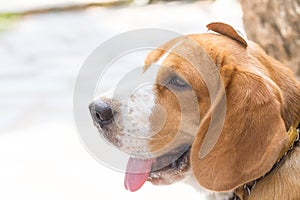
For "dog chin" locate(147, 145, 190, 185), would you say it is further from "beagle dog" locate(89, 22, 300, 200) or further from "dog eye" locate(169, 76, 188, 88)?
"dog eye" locate(169, 76, 188, 88)

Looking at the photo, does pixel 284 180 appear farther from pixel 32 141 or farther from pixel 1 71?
pixel 1 71

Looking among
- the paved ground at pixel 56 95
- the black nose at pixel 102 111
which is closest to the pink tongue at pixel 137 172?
the black nose at pixel 102 111

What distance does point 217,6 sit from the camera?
6.77m

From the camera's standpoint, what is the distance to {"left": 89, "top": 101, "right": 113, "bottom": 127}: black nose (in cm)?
234

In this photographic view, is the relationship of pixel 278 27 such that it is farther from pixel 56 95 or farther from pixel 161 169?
pixel 161 169

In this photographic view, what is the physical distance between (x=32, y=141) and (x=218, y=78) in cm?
219

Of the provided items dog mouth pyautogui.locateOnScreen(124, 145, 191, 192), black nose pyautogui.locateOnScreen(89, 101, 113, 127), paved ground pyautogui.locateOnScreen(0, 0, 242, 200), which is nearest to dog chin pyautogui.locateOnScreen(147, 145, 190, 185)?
dog mouth pyautogui.locateOnScreen(124, 145, 191, 192)

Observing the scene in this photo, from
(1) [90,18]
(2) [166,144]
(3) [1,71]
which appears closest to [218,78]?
(2) [166,144]

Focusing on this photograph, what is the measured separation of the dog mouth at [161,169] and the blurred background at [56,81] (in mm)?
348

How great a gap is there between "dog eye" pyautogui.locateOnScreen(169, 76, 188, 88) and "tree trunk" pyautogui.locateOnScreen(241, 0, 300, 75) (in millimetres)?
1883

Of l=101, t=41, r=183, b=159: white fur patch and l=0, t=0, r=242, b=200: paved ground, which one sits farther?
l=0, t=0, r=242, b=200: paved ground

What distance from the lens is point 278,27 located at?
4168mm

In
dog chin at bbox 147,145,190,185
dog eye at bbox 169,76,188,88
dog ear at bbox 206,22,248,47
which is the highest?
dog ear at bbox 206,22,248,47

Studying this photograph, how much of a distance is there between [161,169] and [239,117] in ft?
1.60
